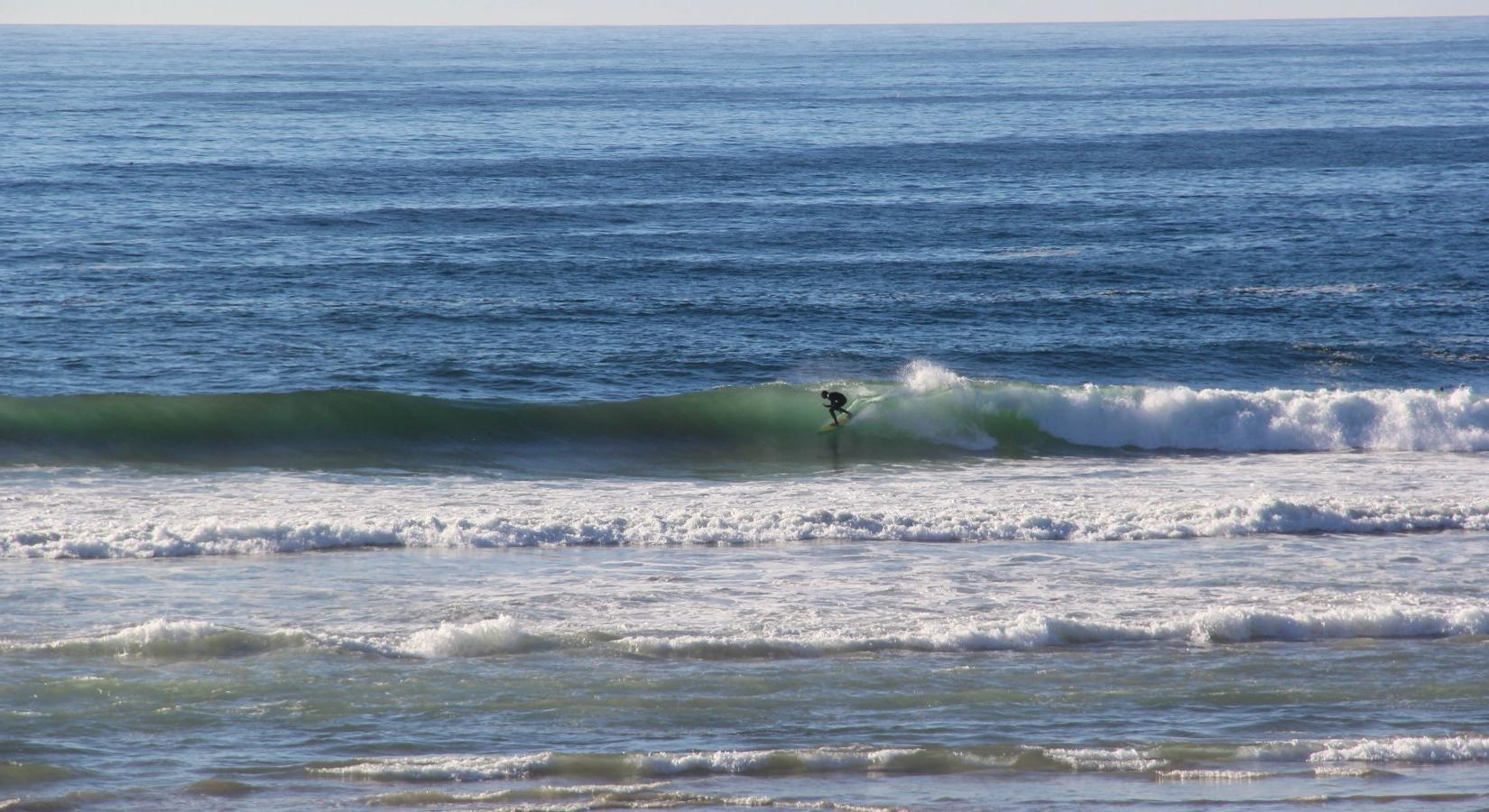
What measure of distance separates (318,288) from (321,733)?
17.0 meters

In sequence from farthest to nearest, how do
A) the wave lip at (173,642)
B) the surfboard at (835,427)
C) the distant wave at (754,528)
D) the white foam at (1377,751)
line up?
the surfboard at (835,427), the distant wave at (754,528), the wave lip at (173,642), the white foam at (1377,751)

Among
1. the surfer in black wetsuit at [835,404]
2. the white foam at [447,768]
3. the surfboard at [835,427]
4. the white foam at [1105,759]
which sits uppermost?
the surfer in black wetsuit at [835,404]

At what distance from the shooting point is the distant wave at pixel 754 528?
39.2 ft

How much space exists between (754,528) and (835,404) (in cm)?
507

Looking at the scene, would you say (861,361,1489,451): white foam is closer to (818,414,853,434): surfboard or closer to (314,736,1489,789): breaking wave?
(818,414,853,434): surfboard

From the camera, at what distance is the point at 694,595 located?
10641 millimetres

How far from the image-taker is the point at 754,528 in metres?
12.7

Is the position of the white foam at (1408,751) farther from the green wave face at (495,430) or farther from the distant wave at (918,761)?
the green wave face at (495,430)

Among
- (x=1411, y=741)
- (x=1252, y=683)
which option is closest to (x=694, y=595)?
(x=1252, y=683)

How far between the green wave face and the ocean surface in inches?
3.0

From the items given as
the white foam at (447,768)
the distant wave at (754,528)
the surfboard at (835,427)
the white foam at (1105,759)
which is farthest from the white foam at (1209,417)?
the white foam at (447,768)

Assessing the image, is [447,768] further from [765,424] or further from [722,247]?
[722,247]

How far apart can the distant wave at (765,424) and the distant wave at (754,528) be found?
3491 millimetres

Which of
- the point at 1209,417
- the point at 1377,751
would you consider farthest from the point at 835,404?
the point at 1377,751
